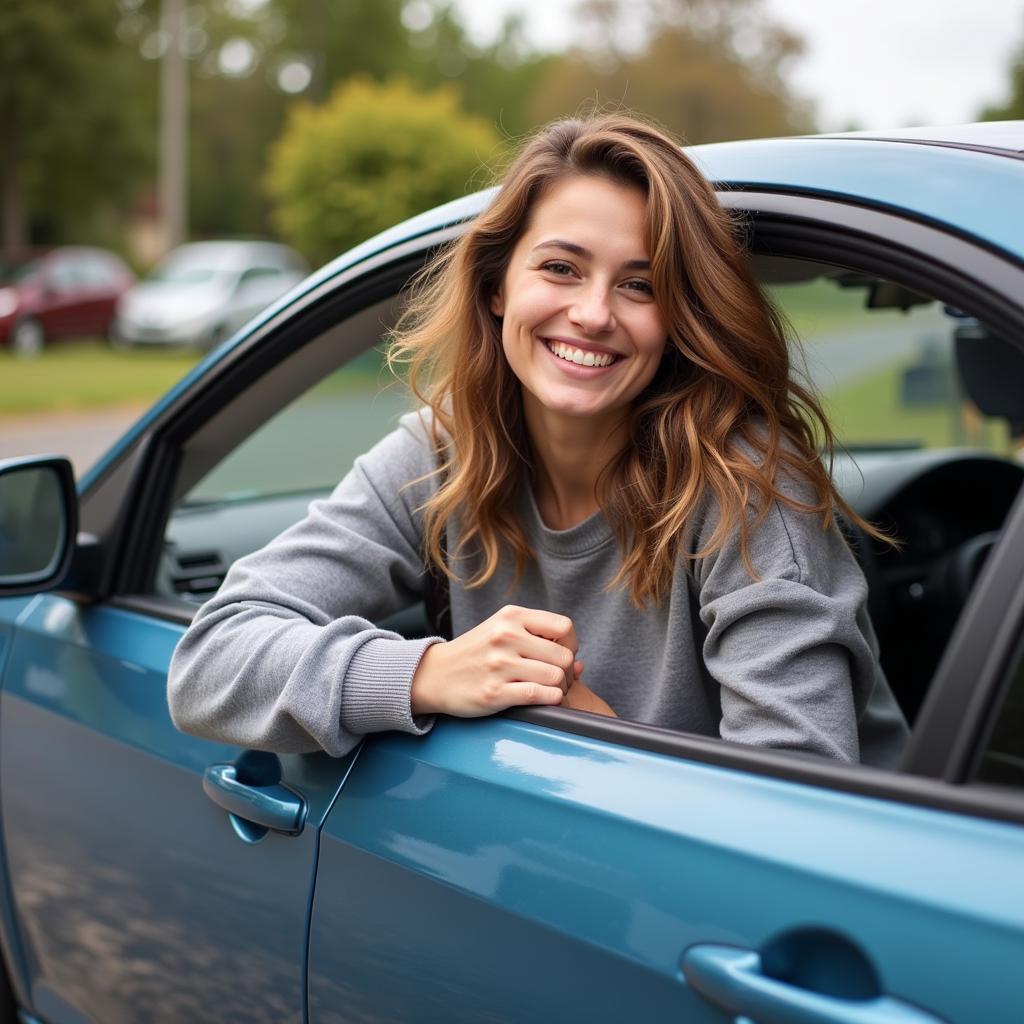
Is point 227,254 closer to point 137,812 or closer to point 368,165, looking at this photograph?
point 368,165

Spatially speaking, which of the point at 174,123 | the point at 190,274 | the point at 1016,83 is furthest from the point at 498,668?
the point at 1016,83

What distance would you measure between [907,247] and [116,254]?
3636 cm

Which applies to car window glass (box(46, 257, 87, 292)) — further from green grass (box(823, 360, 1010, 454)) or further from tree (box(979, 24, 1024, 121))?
tree (box(979, 24, 1024, 121))

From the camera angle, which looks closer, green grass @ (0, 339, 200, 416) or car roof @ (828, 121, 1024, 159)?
car roof @ (828, 121, 1024, 159)

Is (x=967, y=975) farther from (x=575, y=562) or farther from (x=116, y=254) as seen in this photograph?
(x=116, y=254)

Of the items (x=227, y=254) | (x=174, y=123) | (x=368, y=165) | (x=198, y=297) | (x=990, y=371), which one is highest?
(x=174, y=123)

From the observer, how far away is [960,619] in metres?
1.31

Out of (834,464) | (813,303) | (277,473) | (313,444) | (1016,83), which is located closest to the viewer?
(834,464)

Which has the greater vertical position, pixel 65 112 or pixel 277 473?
pixel 65 112

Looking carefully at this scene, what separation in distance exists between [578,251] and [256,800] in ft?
2.55

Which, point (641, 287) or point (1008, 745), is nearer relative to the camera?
point (1008, 745)

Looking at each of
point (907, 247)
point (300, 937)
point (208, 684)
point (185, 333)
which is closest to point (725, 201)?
point (907, 247)

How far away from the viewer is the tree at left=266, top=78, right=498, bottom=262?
52.0 ft

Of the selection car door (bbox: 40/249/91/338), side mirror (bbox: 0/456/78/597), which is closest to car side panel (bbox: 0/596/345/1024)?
side mirror (bbox: 0/456/78/597)
